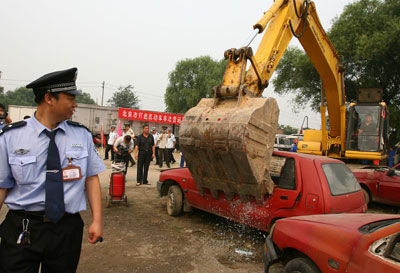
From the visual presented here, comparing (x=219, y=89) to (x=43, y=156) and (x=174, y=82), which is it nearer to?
(x=43, y=156)

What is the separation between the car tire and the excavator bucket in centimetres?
153

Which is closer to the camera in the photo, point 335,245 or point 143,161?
point 335,245

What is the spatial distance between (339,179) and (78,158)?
3.73m

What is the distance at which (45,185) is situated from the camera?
186 centimetres

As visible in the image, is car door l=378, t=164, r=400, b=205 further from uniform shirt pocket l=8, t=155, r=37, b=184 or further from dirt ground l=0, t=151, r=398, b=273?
uniform shirt pocket l=8, t=155, r=37, b=184

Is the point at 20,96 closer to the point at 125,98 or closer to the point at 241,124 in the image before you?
the point at 125,98

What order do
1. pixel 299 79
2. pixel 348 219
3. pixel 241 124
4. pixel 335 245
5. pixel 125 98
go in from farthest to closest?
1. pixel 125 98
2. pixel 299 79
3. pixel 241 124
4. pixel 348 219
5. pixel 335 245

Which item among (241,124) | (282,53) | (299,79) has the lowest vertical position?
(241,124)

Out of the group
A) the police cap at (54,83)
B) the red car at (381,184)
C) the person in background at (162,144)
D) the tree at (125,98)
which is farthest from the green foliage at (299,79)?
the tree at (125,98)

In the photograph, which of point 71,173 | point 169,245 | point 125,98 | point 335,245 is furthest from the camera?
point 125,98

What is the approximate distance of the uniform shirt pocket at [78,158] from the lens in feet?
6.54

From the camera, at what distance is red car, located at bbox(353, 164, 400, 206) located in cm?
695

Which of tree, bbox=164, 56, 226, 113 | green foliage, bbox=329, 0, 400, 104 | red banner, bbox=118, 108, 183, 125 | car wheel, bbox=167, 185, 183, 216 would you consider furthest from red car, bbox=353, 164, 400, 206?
tree, bbox=164, 56, 226, 113

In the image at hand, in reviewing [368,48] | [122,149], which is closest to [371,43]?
[368,48]
